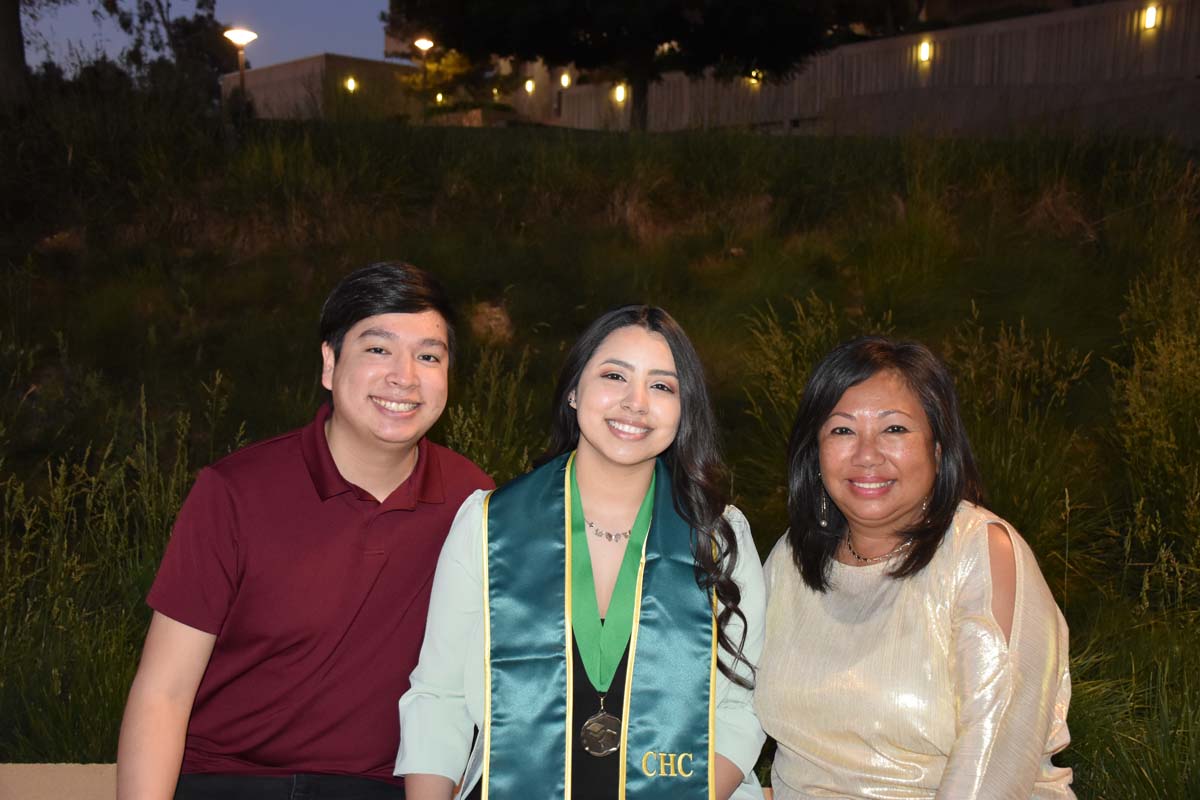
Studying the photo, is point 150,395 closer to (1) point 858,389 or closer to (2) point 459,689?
(2) point 459,689

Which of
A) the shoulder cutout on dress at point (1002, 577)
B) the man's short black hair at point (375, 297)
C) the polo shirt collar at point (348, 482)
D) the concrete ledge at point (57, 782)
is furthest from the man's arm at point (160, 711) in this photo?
the shoulder cutout on dress at point (1002, 577)

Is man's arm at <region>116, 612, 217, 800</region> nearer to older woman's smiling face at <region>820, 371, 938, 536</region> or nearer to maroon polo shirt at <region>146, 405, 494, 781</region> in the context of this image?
maroon polo shirt at <region>146, 405, 494, 781</region>

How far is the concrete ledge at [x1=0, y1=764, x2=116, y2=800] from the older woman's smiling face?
6.96 ft

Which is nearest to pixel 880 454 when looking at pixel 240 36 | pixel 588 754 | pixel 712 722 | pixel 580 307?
pixel 712 722

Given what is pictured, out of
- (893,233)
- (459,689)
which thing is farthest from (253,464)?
(893,233)

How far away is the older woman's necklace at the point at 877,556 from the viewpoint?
2592 mm

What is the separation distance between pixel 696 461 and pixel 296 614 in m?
1.05

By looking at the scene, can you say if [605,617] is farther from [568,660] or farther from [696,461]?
[696,461]

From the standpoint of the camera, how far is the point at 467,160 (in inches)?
363

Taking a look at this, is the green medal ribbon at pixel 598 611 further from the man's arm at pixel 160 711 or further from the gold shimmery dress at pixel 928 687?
the man's arm at pixel 160 711

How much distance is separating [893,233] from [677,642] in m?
5.66

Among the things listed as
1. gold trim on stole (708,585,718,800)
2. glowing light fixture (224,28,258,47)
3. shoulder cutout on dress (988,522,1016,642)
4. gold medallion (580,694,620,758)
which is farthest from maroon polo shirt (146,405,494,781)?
glowing light fixture (224,28,258,47)

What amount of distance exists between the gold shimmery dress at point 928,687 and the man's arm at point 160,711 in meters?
1.38

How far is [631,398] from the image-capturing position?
2.53m
